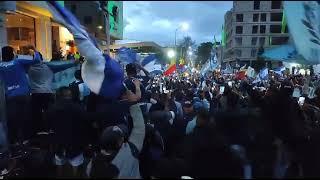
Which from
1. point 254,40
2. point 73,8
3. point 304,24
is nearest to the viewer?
point 73,8

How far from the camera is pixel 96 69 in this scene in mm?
3863

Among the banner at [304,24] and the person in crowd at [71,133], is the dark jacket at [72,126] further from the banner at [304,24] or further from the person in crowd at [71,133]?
the banner at [304,24]

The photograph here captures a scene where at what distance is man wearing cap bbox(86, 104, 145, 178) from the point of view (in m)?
3.87

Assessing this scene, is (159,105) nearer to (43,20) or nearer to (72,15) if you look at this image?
(72,15)

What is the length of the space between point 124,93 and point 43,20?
11520 mm

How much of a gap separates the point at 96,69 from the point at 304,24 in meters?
1.83

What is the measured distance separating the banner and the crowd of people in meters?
0.48

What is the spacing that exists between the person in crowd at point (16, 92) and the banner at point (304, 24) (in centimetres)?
474

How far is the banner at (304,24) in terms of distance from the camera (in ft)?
10.7

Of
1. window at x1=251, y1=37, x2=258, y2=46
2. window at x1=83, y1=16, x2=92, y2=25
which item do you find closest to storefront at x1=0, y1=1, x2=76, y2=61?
window at x1=83, y1=16, x2=92, y2=25

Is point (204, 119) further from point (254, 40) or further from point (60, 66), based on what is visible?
point (254, 40)

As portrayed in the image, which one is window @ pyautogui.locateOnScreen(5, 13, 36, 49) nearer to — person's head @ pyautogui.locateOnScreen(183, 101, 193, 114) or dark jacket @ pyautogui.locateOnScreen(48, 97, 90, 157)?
person's head @ pyautogui.locateOnScreen(183, 101, 193, 114)

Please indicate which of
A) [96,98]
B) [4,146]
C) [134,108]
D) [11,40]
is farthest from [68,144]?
[11,40]

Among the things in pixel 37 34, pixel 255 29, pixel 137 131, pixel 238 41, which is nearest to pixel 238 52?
pixel 238 41
